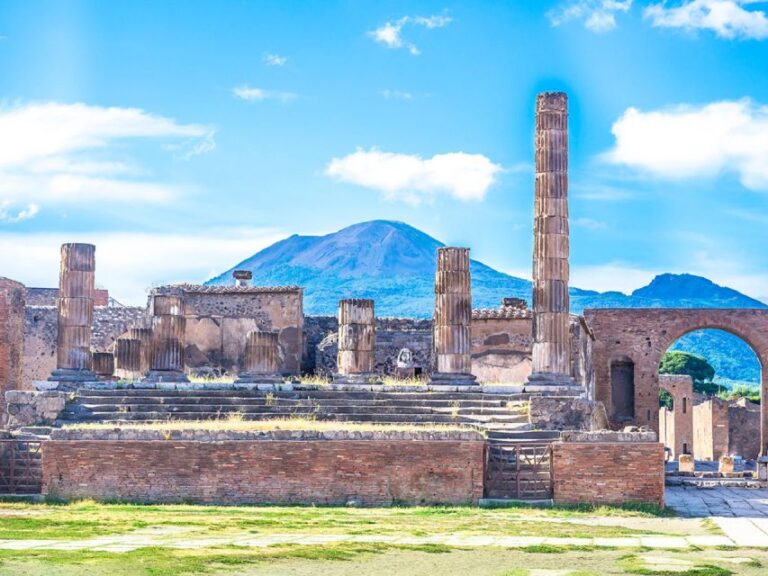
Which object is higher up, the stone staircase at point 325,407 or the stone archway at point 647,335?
the stone archway at point 647,335

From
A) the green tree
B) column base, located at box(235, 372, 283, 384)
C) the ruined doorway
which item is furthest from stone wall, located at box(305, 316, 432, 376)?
the green tree

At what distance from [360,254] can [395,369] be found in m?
121

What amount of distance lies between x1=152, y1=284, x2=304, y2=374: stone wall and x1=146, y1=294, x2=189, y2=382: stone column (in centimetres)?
784

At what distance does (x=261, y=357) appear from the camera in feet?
97.0

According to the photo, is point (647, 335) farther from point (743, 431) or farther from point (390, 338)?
point (743, 431)

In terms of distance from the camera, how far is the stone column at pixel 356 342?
3005 centimetres

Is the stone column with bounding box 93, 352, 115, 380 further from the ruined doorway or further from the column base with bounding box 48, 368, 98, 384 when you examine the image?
the ruined doorway

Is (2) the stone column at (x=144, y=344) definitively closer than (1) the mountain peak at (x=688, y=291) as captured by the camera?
Yes

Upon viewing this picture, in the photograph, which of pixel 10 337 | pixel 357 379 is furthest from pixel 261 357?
pixel 10 337

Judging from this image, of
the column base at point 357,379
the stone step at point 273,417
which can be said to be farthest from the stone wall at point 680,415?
the stone step at point 273,417

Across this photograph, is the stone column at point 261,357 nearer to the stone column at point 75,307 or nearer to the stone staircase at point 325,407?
the stone staircase at point 325,407

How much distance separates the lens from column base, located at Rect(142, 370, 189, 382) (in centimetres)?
2956

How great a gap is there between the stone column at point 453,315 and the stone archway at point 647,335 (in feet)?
47.6

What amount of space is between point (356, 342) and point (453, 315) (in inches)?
83.5
